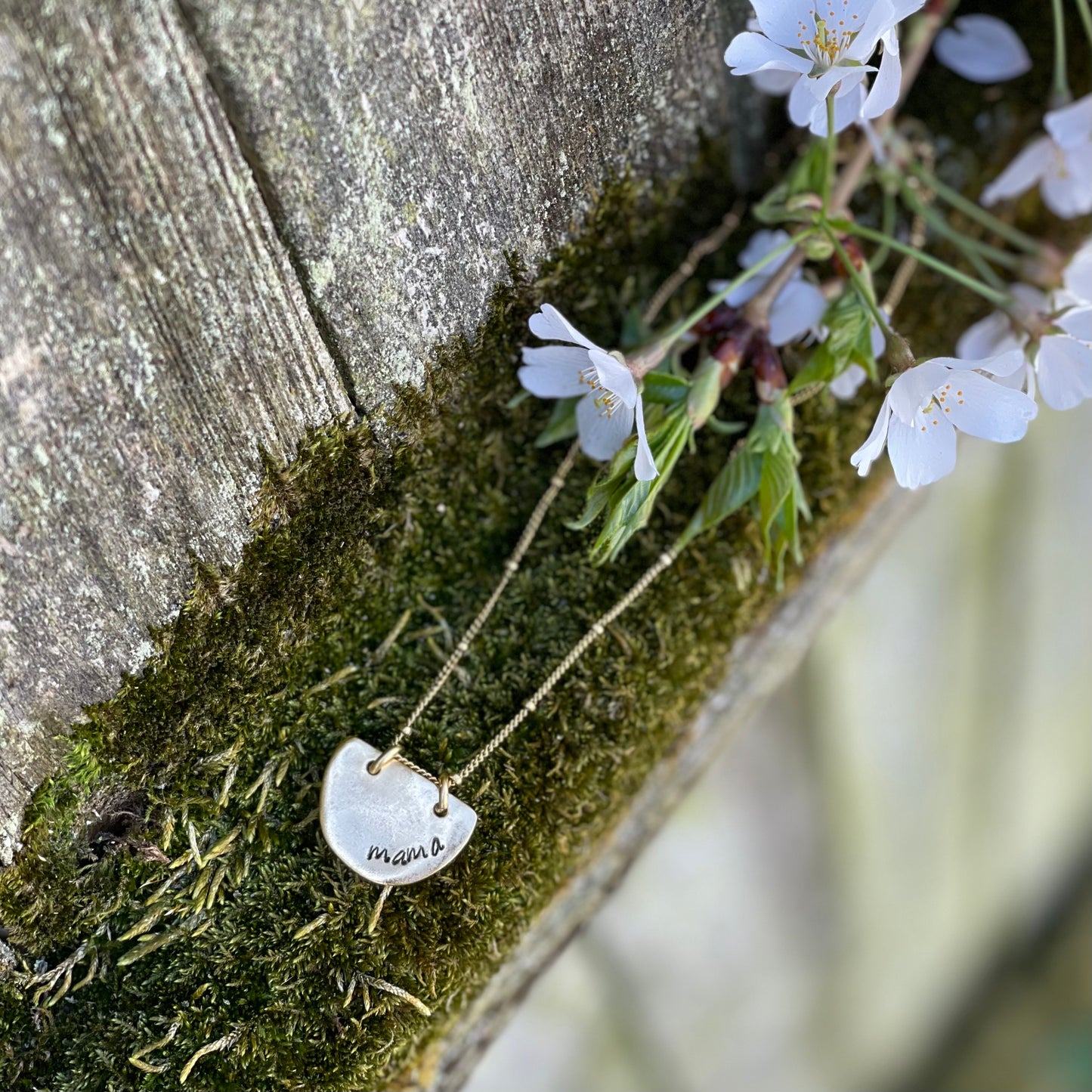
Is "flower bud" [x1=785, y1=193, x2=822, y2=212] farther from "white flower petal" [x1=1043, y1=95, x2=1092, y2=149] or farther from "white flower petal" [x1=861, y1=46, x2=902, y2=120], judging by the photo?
"white flower petal" [x1=1043, y1=95, x2=1092, y2=149]

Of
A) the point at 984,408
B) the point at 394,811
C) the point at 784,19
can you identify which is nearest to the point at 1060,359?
the point at 984,408

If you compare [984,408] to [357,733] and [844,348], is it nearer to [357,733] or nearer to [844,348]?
[844,348]

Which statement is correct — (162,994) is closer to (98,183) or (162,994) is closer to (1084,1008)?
(98,183)

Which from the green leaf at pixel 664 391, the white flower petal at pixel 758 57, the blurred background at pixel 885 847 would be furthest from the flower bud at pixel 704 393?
the blurred background at pixel 885 847

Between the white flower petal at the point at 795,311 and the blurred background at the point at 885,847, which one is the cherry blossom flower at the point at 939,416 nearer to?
the white flower petal at the point at 795,311

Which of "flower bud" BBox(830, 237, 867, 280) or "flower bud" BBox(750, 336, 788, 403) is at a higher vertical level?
"flower bud" BBox(830, 237, 867, 280)

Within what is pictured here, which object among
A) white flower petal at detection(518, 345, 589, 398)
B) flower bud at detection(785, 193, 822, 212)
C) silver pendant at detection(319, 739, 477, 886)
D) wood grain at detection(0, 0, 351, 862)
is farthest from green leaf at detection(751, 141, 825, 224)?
silver pendant at detection(319, 739, 477, 886)

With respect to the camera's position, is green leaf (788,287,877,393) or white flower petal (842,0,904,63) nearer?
white flower petal (842,0,904,63)

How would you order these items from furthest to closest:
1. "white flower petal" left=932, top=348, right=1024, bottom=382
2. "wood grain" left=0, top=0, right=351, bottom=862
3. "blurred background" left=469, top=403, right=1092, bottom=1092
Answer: "blurred background" left=469, top=403, right=1092, bottom=1092 < "white flower petal" left=932, top=348, right=1024, bottom=382 < "wood grain" left=0, top=0, right=351, bottom=862
